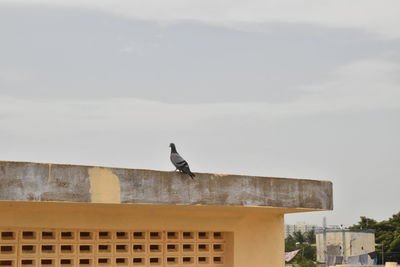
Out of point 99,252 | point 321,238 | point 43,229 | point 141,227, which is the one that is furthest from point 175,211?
point 321,238

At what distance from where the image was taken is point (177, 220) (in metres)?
7.54

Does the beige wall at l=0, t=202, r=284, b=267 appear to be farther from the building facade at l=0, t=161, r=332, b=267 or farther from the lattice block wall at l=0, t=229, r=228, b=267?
the lattice block wall at l=0, t=229, r=228, b=267

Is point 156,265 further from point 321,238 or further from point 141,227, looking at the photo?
point 321,238

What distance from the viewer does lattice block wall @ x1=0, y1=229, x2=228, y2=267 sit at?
22.7ft

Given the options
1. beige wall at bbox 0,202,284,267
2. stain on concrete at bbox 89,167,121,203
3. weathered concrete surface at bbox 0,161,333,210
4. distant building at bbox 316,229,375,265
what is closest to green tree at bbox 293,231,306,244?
distant building at bbox 316,229,375,265

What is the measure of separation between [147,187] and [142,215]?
66cm

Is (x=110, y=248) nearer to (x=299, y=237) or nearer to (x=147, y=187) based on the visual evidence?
(x=147, y=187)

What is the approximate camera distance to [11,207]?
259 inches

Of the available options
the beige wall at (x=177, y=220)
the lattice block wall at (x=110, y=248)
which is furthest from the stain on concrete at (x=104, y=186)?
the lattice block wall at (x=110, y=248)

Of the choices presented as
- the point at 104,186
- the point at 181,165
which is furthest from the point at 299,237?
the point at 104,186

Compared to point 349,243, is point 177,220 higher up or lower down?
lower down

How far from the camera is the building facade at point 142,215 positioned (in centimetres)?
645

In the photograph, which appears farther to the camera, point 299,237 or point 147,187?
point 299,237

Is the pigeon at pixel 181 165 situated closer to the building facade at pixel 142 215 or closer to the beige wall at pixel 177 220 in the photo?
the building facade at pixel 142 215
